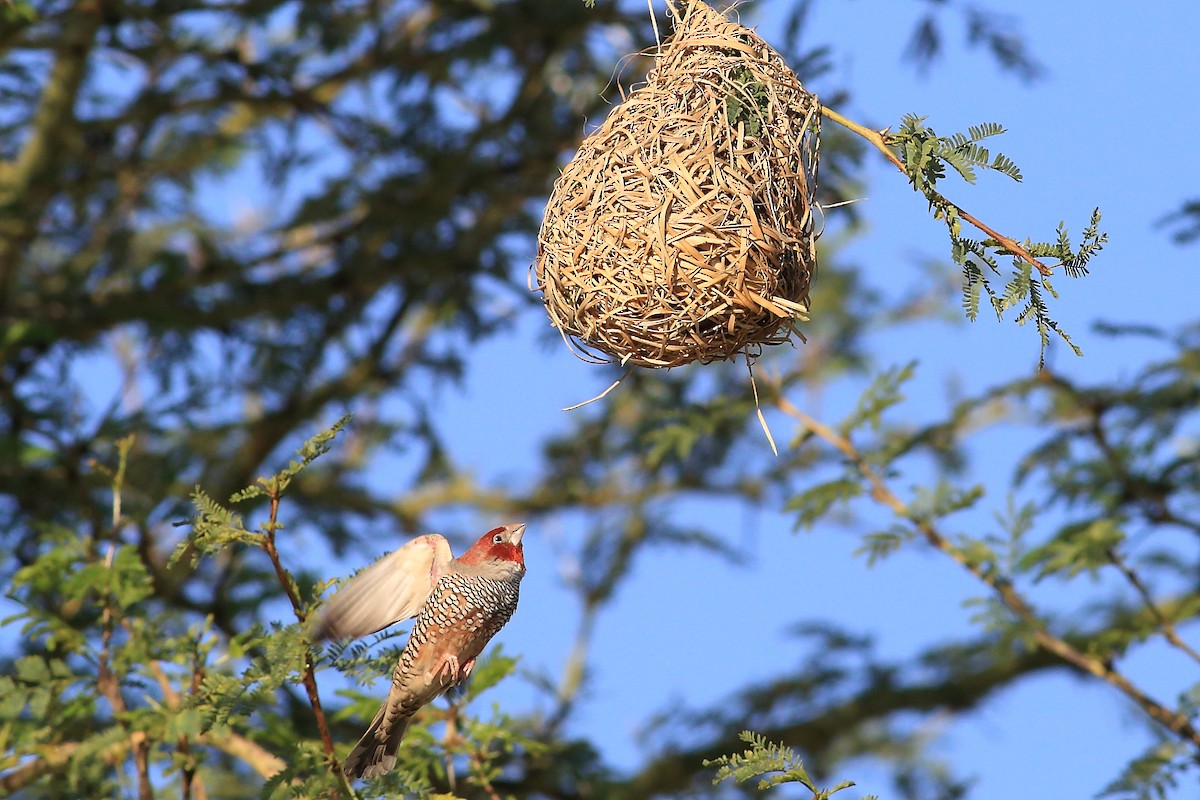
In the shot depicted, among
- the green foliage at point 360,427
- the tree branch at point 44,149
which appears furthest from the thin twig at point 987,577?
the tree branch at point 44,149

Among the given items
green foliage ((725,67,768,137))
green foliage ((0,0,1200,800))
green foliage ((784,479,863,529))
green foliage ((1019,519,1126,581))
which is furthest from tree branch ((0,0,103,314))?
green foliage ((1019,519,1126,581))

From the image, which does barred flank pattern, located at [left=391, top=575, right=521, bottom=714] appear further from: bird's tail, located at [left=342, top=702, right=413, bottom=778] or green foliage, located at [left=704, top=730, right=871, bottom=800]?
green foliage, located at [left=704, top=730, right=871, bottom=800]

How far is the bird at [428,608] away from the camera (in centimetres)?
267

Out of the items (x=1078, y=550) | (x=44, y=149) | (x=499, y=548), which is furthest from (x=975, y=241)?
(x=44, y=149)

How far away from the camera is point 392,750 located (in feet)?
9.39

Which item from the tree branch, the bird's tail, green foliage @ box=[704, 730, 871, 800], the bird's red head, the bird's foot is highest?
the tree branch

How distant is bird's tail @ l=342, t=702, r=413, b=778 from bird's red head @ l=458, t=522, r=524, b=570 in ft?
1.20

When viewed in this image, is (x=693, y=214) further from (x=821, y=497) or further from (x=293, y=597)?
(x=821, y=497)

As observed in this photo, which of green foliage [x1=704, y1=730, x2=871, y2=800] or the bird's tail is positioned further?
the bird's tail

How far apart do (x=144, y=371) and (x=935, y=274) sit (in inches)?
175

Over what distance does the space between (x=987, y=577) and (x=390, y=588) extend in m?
2.15

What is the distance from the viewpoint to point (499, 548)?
280cm

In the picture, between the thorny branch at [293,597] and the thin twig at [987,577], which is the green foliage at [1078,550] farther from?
the thorny branch at [293,597]

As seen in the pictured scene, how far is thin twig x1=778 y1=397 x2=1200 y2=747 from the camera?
13.4 ft
